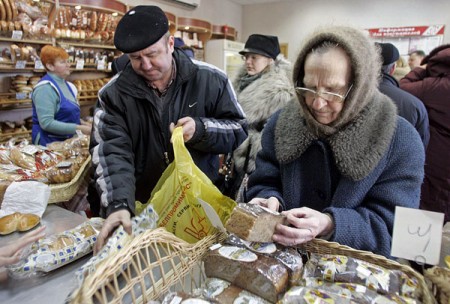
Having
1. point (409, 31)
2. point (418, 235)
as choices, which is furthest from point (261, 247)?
point (409, 31)

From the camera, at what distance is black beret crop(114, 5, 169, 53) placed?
1403mm

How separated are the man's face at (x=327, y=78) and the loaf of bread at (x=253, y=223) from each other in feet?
1.32

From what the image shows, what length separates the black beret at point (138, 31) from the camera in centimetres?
140

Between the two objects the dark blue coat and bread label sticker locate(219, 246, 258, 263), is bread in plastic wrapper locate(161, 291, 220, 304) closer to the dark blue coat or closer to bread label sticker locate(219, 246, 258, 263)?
bread label sticker locate(219, 246, 258, 263)

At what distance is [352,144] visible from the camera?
106 centimetres

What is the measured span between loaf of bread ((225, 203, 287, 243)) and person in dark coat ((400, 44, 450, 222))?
199 cm

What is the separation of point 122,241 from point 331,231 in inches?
25.0

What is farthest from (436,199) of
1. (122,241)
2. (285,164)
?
(122,241)

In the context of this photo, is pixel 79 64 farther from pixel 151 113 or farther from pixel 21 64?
pixel 151 113

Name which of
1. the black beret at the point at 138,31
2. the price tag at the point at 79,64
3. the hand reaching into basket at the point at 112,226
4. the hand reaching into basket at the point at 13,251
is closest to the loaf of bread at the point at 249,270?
the hand reaching into basket at the point at 112,226

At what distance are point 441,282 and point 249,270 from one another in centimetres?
41

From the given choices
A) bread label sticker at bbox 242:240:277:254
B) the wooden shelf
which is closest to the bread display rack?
bread label sticker at bbox 242:240:277:254

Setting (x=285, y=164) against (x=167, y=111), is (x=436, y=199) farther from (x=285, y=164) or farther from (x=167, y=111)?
(x=167, y=111)

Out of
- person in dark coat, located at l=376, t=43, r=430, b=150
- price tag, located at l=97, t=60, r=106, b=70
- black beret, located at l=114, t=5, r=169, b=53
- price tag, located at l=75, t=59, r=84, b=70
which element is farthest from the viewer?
price tag, located at l=97, t=60, r=106, b=70
